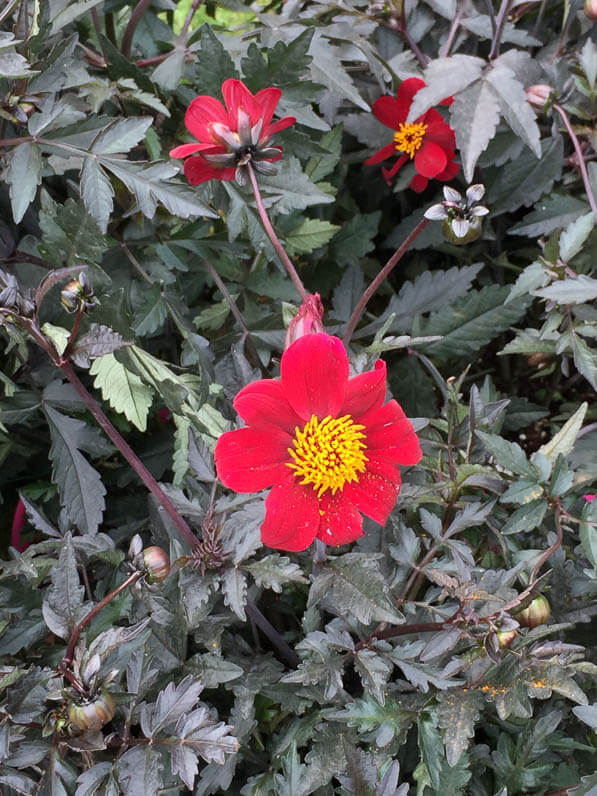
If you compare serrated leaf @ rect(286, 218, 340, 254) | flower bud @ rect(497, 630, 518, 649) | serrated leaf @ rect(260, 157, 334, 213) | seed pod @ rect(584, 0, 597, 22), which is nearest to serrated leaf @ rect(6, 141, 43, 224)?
serrated leaf @ rect(260, 157, 334, 213)

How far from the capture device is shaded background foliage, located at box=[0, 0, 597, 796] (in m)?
0.66

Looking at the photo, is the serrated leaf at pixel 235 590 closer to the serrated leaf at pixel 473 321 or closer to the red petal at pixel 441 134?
the serrated leaf at pixel 473 321

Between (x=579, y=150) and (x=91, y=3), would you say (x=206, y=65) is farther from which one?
(x=579, y=150)

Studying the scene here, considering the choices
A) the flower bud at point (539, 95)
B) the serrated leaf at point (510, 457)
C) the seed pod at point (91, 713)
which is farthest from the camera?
the flower bud at point (539, 95)

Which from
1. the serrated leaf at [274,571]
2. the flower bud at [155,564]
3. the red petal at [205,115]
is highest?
the red petal at [205,115]

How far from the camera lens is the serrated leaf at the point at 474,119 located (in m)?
0.85

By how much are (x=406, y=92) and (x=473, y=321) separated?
33 cm

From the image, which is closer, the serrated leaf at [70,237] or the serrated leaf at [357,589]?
the serrated leaf at [357,589]

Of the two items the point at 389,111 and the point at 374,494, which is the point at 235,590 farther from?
the point at 389,111

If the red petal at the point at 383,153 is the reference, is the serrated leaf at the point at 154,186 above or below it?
above

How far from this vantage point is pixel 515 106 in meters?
0.87

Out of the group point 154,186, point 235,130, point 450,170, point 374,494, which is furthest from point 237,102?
point 450,170

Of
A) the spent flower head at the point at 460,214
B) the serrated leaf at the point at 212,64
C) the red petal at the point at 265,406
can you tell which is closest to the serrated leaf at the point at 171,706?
the red petal at the point at 265,406

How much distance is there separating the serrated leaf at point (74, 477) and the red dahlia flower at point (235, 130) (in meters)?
0.37
